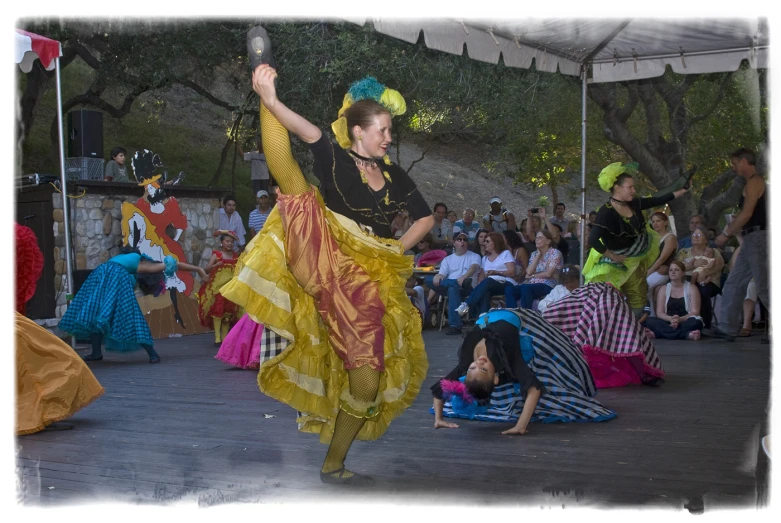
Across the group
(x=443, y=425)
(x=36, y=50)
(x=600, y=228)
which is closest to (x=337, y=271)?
(x=443, y=425)

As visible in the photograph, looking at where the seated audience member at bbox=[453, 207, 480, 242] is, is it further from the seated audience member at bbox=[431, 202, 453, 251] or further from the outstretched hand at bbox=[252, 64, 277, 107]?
the outstretched hand at bbox=[252, 64, 277, 107]

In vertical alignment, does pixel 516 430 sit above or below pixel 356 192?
below

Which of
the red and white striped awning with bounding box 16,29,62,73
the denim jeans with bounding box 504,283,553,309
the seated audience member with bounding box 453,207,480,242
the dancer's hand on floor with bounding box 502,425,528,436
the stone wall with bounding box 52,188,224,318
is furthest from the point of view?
the seated audience member with bounding box 453,207,480,242

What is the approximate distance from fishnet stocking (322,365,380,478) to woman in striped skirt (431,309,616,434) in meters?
1.01

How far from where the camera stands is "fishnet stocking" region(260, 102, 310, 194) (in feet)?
12.1

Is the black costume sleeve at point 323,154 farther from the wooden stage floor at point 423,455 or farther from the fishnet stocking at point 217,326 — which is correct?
the fishnet stocking at point 217,326

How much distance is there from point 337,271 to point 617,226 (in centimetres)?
426

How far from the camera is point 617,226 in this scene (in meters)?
7.43

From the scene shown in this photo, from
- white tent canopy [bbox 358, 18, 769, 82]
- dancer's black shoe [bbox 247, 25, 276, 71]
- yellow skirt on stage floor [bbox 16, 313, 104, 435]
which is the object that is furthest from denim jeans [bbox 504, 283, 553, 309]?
dancer's black shoe [bbox 247, 25, 276, 71]

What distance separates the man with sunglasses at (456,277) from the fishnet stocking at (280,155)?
7.09 meters

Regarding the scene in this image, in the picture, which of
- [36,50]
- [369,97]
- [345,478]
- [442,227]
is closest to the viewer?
[345,478]

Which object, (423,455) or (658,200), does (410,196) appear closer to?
(423,455)

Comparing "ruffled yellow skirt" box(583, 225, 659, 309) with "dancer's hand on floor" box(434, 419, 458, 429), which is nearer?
"dancer's hand on floor" box(434, 419, 458, 429)

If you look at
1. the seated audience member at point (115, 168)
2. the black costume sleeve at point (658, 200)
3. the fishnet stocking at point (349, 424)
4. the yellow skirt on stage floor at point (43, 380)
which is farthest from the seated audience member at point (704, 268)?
the seated audience member at point (115, 168)
